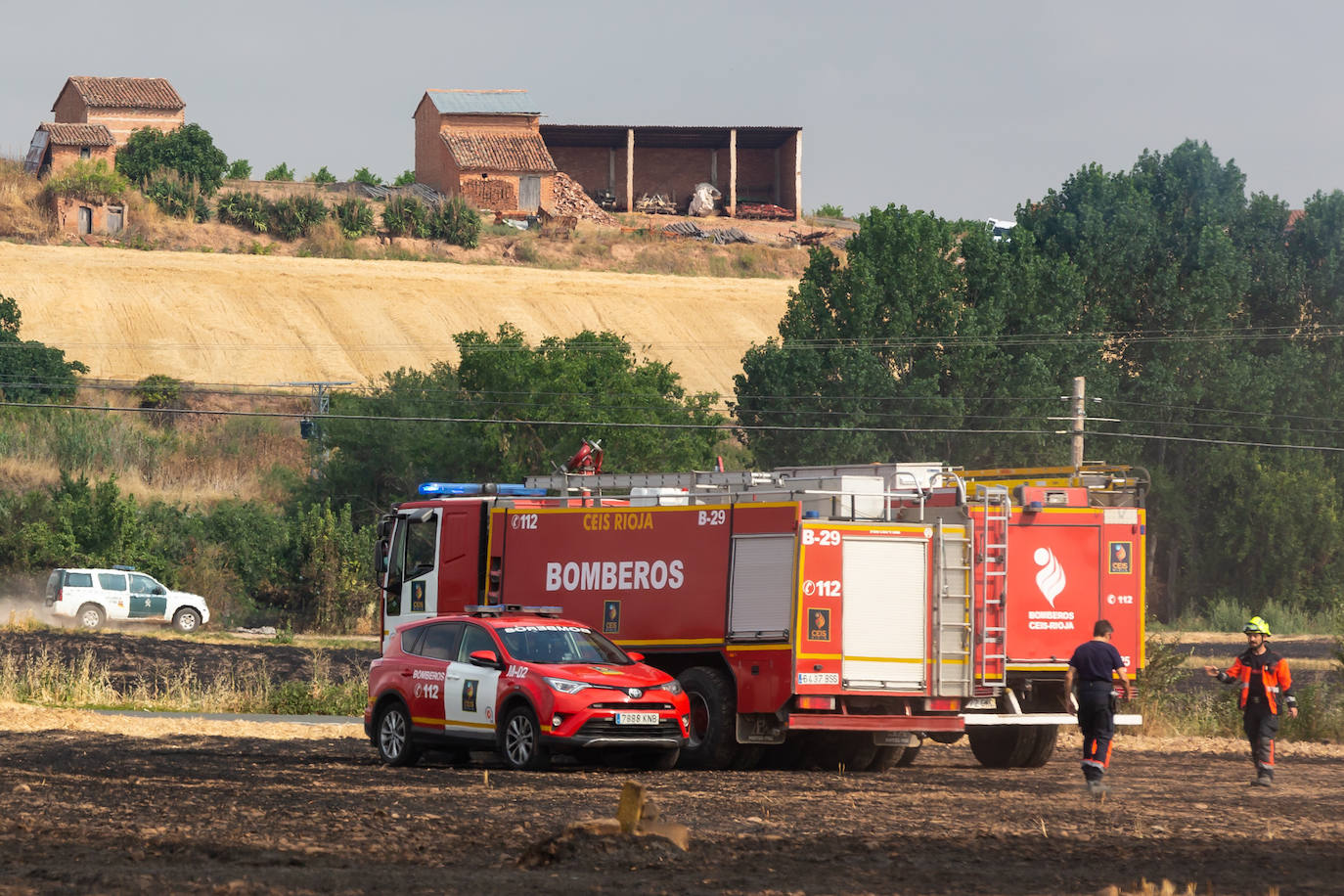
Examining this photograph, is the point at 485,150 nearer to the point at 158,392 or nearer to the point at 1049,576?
the point at 158,392

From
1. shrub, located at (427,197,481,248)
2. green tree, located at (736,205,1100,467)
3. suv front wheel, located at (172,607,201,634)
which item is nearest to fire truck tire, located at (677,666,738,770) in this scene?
suv front wheel, located at (172,607,201,634)

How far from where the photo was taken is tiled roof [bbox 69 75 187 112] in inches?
3784

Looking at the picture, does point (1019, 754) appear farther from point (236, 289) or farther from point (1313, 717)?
point (236, 289)

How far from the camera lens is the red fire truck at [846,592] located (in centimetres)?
1959

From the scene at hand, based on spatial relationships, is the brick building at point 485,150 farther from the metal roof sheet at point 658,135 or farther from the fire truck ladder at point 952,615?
the fire truck ladder at point 952,615

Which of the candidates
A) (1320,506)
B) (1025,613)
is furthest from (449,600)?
(1320,506)

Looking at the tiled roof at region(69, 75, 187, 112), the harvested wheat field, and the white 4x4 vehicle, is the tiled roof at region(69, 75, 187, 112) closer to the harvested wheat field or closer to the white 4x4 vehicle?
the harvested wheat field

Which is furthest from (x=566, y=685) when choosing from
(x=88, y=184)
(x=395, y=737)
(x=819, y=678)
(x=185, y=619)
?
(x=88, y=184)

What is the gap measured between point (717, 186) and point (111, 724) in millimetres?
86487

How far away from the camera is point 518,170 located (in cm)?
9850

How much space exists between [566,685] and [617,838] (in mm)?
6511

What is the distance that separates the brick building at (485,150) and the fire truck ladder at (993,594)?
80022 millimetres

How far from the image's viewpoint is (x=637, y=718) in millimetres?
18828

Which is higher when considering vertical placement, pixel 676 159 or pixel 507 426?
pixel 676 159
